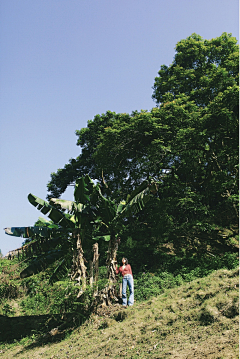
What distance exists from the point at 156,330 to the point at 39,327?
→ 6.82 metres

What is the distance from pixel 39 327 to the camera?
11.9 metres

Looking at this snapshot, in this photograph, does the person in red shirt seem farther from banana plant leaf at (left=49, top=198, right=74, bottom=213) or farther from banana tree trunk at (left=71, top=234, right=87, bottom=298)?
banana plant leaf at (left=49, top=198, right=74, bottom=213)

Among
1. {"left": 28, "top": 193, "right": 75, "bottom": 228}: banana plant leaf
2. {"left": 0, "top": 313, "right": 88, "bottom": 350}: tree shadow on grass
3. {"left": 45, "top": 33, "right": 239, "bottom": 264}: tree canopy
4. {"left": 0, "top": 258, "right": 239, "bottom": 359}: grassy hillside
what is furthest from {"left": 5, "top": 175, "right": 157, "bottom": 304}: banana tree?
{"left": 45, "top": 33, "right": 239, "bottom": 264}: tree canopy

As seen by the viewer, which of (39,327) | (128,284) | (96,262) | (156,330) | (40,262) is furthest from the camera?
(39,327)

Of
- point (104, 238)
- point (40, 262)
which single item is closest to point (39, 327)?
point (40, 262)

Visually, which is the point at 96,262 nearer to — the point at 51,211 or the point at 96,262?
the point at 96,262

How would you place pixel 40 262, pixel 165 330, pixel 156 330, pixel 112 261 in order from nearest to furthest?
1. pixel 165 330
2. pixel 156 330
3. pixel 112 261
4. pixel 40 262

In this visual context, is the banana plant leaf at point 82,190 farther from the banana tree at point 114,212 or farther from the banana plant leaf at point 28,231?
the banana plant leaf at point 28,231

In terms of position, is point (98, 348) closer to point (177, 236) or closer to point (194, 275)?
point (194, 275)

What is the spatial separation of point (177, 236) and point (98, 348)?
33.1 feet

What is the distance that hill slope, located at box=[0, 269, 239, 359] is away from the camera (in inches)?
223

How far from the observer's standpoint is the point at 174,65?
22.4 metres

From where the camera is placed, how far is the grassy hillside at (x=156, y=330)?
5.72 metres

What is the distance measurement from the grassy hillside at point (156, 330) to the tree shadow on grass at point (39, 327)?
34mm
